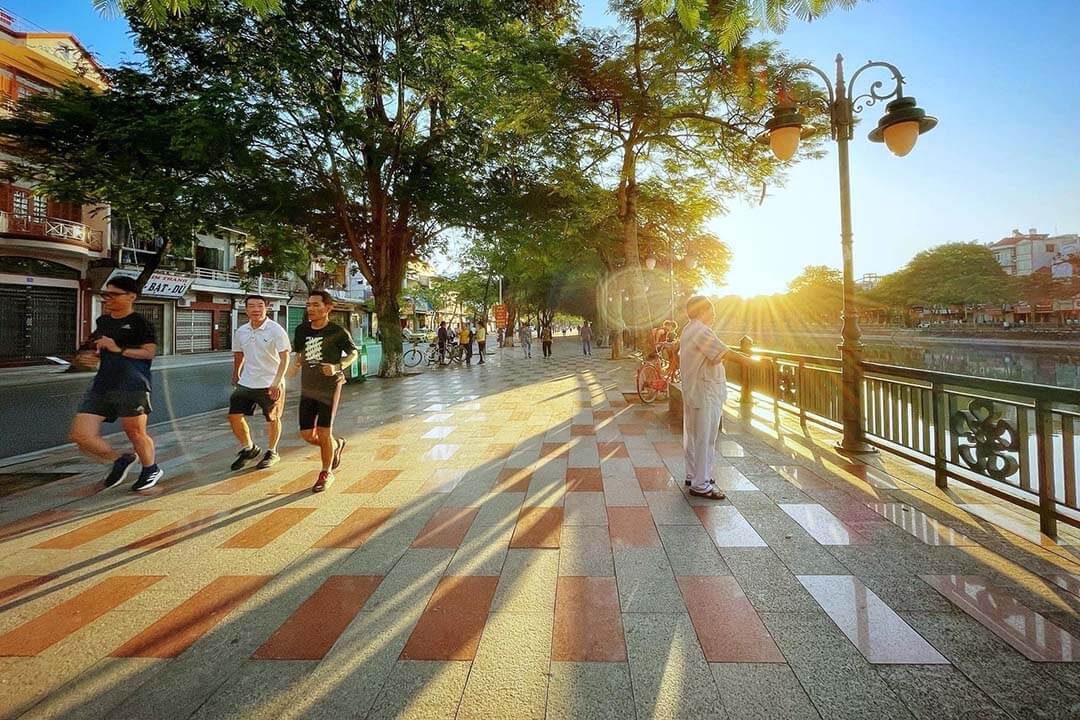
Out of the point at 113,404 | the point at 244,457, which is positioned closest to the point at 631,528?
the point at 244,457

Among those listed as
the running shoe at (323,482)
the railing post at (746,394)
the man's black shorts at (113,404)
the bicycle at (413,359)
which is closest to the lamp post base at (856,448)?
the railing post at (746,394)

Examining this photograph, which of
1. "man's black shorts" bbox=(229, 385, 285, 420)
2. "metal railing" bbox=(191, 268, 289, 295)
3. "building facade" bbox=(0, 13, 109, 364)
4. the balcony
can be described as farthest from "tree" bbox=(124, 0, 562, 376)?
"metal railing" bbox=(191, 268, 289, 295)

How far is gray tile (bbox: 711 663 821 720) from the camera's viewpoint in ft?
5.83

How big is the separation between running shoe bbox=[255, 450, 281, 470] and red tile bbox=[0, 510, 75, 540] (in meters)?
1.54

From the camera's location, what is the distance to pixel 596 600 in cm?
255

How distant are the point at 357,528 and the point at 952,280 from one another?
54.1m

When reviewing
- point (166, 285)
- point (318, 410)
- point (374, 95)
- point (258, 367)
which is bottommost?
point (318, 410)

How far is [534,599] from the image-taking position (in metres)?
2.57

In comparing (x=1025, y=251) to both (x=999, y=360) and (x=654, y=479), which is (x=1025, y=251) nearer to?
(x=999, y=360)

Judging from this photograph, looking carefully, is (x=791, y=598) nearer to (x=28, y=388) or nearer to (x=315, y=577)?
(x=315, y=577)

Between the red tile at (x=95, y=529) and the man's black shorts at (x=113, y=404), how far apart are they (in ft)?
3.26

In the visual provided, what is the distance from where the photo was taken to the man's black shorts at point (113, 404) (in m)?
4.42

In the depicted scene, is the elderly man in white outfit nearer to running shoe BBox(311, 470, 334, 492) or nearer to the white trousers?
the white trousers

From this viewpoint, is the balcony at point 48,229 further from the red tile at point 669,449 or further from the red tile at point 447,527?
the red tile at point 669,449
